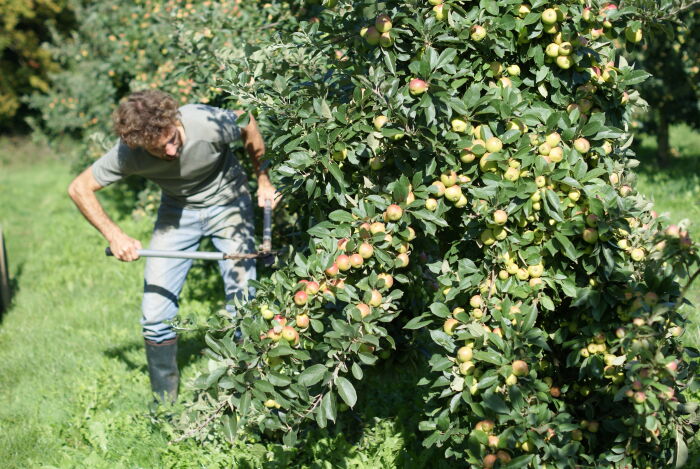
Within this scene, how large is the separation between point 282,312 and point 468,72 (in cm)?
99

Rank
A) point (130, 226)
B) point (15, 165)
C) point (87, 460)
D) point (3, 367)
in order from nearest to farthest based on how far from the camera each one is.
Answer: point (87, 460) → point (3, 367) → point (130, 226) → point (15, 165)

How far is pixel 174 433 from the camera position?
3.12m

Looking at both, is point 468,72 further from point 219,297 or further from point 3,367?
point 3,367

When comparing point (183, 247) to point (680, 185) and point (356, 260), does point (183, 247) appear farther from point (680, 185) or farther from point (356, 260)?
point (680, 185)

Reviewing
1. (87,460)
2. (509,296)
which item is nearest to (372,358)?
(509,296)

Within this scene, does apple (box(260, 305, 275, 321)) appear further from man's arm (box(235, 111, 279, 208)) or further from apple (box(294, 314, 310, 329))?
man's arm (box(235, 111, 279, 208))

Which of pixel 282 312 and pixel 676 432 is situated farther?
pixel 282 312

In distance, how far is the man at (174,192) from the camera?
324cm

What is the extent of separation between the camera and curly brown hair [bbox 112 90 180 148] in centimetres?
310

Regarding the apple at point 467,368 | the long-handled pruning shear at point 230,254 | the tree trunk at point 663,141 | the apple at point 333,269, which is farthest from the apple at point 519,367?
the tree trunk at point 663,141

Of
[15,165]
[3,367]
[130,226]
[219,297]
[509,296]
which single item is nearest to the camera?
[509,296]

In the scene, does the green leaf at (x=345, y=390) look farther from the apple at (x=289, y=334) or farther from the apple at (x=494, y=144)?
the apple at (x=494, y=144)

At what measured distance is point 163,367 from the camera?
3.61m

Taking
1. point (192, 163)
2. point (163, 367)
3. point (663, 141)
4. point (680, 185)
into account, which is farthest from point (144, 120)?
point (663, 141)
